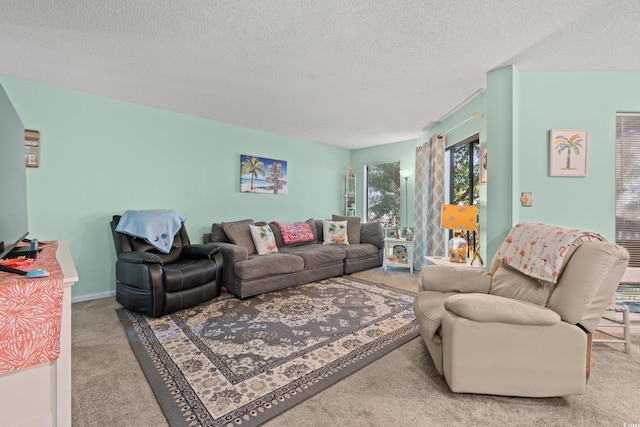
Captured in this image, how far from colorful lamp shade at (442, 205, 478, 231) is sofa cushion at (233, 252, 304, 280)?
1.84 metres

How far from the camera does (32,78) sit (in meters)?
2.70

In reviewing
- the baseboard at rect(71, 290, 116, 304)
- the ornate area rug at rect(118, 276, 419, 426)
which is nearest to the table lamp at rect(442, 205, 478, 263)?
the ornate area rug at rect(118, 276, 419, 426)

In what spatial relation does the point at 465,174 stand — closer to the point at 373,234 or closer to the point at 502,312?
the point at 373,234

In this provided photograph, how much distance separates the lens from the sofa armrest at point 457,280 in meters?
2.21

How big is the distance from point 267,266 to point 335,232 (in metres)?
1.72

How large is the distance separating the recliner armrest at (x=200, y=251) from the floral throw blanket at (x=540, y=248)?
2821mm

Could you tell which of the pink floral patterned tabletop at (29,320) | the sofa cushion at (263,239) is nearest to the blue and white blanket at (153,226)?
the sofa cushion at (263,239)

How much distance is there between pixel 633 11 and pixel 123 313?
4.63 meters

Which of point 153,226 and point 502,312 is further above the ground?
point 153,226

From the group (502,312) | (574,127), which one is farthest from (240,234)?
(574,127)

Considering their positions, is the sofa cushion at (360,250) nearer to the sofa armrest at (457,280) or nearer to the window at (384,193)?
the window at (384,193)

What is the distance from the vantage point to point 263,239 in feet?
12.6

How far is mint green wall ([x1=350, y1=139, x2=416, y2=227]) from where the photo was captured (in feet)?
16.8

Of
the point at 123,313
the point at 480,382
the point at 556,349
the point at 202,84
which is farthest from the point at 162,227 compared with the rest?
Answer: the point at 556,349
